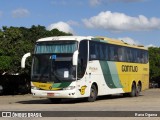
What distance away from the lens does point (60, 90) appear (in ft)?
79.8

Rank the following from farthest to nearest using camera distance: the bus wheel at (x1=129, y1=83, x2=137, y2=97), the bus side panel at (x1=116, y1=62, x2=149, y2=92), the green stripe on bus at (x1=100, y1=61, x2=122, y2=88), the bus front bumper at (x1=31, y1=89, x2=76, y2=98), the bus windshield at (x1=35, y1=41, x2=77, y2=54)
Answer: the bus wheel at (x1=129, y1=83, x2=137, y2=97), the bus side panel at (x1=116, y1=62, x2=149, y2=92), the green stripe on bus at (x1=100, y1=61, x2=122, y2=88), the bus windshield at (x1=35, y1=41, x2=77, y2=54), the bus front bumper at (x1=31, y1=89, x2=76, y2=98)

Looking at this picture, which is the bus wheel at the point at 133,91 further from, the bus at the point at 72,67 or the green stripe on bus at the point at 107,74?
the bus at the point at 72,67

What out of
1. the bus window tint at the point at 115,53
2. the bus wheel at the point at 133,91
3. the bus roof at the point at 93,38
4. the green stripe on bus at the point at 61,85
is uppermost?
the bus roof at the point at 93,38

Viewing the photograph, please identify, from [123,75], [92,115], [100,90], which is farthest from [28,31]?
[92,115]

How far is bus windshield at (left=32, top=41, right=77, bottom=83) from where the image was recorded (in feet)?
79.7

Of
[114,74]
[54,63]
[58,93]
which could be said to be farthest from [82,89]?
[114,74]

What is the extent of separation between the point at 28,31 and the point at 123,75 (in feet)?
66.4

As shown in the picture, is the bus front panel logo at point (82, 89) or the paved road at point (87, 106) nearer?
the paved road at point (87, 106)

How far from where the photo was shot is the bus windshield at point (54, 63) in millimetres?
24297

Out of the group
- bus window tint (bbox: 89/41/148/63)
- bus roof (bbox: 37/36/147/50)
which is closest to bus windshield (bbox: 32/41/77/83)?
bus roof (bbox: 37/36/147/50)

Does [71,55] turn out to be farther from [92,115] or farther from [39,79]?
[92,115]

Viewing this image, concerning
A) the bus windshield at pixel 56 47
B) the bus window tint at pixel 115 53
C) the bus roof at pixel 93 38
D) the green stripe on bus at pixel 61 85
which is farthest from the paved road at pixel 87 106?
the bus roof at pixel 93 38

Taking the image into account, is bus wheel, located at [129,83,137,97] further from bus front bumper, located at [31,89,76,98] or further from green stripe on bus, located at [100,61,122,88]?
bus front bumper, located at [31,89,76,98]

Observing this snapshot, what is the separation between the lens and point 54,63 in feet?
80.4
